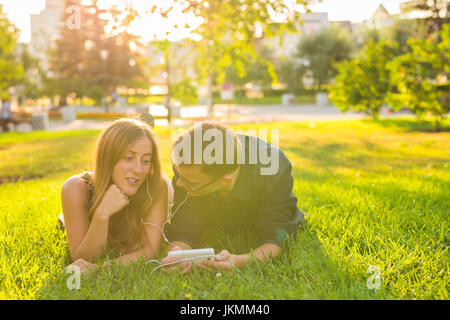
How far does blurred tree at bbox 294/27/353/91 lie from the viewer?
3662cm

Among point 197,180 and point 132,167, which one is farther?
point 132,167

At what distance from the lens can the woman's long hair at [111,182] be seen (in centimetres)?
284

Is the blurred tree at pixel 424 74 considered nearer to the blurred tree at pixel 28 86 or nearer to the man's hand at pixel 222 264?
the man's hand at pixel 222 264

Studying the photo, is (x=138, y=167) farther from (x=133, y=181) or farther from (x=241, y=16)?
(x=241, y=16)

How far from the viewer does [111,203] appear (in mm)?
2781

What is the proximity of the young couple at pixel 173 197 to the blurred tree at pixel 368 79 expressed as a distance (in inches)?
473

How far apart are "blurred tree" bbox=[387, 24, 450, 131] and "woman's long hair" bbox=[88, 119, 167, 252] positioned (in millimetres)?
11156

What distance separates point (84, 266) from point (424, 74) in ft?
39.3

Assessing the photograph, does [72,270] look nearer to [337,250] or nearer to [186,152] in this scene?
[186,152]

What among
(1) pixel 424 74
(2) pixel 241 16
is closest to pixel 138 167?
(2) pixel 241 16

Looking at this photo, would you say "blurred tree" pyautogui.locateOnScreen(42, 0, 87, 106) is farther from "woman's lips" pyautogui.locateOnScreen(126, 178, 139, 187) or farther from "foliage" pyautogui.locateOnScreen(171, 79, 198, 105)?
"woman's lips" pyautogui.locateOnScreen(126, 178, 139, 187)

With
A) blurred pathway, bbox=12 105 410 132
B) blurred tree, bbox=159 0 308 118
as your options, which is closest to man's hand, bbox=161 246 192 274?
blurred tree, bbox=159 0 308 118

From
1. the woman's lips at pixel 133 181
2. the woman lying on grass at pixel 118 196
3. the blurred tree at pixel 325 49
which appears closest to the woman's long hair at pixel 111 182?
the woman lying on grass at pixel 118 196

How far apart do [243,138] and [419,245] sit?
158cm
